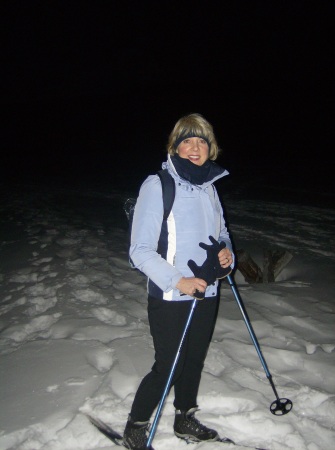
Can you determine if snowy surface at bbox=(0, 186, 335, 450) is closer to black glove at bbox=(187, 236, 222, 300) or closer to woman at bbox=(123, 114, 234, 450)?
woman at bbox=(123, 114, 234, 450)

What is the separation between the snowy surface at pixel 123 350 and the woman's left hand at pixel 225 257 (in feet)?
4.41

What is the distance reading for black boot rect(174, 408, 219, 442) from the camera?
2.44 metres

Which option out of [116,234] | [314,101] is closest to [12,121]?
[314,101]

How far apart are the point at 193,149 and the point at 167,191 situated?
0.42 metres

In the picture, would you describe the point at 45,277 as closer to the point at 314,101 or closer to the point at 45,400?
the point at 45,400

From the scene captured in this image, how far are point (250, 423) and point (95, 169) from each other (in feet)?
62.4

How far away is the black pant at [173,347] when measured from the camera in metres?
2.15

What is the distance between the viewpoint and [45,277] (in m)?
5.30

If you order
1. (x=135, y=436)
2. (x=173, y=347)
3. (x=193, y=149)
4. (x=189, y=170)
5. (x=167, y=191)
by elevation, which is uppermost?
(x=193, y=149)

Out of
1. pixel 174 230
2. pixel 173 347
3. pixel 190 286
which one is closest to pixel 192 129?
pixel 174 230

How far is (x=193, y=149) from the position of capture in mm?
2250

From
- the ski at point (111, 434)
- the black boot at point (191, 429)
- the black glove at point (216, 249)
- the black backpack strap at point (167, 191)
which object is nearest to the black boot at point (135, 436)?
the ski at point (111, 434)

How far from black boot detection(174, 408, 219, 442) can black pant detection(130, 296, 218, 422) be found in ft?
0.58

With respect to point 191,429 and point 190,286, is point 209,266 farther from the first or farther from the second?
point 191,429
